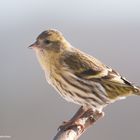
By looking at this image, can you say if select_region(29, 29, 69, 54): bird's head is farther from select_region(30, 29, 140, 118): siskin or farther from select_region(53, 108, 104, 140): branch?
select_region(53, 108, 104, 140): branch

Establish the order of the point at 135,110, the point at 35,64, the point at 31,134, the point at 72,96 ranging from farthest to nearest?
1. the point at 35,64
2. the point at 135,110
3. the point at 31,134
4. the point at 72,96

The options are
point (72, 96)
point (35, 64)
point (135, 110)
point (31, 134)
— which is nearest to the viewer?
point (72, 96)

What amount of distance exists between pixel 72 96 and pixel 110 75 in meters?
0.32

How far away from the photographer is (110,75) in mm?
5145

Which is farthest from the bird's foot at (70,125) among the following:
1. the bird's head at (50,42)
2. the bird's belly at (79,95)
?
the bird's head at (50,42)

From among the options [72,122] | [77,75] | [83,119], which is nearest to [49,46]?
[77,75]

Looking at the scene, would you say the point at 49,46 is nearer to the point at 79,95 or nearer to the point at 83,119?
the point at 79,95

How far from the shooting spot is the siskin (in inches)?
198

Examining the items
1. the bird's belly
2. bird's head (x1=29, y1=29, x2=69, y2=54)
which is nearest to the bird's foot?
the bird's belly

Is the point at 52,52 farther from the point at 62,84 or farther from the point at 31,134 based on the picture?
the point at 31,134

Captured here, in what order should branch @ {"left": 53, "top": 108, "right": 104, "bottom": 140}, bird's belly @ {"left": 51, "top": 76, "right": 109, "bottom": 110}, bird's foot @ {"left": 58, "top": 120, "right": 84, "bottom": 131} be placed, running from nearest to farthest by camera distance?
branch @ {"left": 53, "top": 108, "right": 104, "bottom": 140}
bird's foot @ {"left": 58, "top": 120, "right": 84, "bottom": 131}
bird's belly @ {"left": 51, "top": 76, "right": 109, "bottom": 110}

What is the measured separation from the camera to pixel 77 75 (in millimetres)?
5117

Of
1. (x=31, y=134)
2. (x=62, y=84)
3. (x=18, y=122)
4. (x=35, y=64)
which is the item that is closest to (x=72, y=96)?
(x=62, y=84)

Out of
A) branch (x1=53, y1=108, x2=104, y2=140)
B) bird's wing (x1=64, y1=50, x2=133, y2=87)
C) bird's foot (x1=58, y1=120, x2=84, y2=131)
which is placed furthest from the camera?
bird's wing (x1=64, y1=50, x2=133, y2=87)
